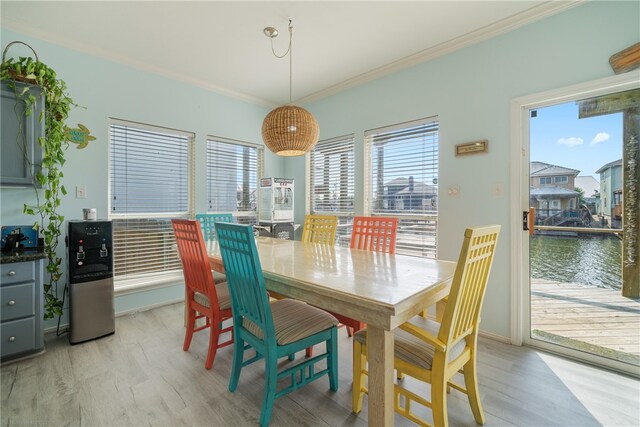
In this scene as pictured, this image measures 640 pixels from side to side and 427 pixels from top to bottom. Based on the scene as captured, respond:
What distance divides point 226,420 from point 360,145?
3.08 metres

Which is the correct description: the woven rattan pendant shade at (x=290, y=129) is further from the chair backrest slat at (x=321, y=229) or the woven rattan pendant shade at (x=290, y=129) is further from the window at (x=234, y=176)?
the window at (x=234, y=176)

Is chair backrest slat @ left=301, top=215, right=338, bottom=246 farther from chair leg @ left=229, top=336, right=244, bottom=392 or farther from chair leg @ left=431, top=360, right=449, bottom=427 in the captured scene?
chair leg @ left=431, top=360, right=449, bottom=427

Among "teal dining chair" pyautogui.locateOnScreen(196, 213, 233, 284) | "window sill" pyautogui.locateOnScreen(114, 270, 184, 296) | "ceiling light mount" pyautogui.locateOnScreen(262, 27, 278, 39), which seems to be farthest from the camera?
"teal dining chair" pyautogui.locateOnScreen(196, 213, 233, 284)

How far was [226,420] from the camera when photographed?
157 cm

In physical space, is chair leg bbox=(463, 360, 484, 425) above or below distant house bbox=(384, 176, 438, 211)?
below

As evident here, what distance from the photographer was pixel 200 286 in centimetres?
217

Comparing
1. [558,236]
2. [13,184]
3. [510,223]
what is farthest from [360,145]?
[13,184]

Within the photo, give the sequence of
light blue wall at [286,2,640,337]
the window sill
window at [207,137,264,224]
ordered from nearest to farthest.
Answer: light blue wall at [286,2,640,337], the window sill, window at [207,137,264,224]

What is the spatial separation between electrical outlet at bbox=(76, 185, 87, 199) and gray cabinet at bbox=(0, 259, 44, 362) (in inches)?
30.6

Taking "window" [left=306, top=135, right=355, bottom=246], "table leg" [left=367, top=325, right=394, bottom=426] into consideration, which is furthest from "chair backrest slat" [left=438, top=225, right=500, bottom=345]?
"window" [left=306, top=135, right=355, bottom=246]

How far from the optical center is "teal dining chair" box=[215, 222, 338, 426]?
147 cm

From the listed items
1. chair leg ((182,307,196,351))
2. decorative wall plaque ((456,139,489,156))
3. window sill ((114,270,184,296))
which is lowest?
chair leg ((182,307,196,351))

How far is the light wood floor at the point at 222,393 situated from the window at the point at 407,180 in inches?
49.1

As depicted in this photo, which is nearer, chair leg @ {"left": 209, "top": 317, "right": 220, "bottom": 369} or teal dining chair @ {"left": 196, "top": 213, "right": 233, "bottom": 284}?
chair leg @ {"left": 209, "top": 317, "right": 220, "bottom": 369}
